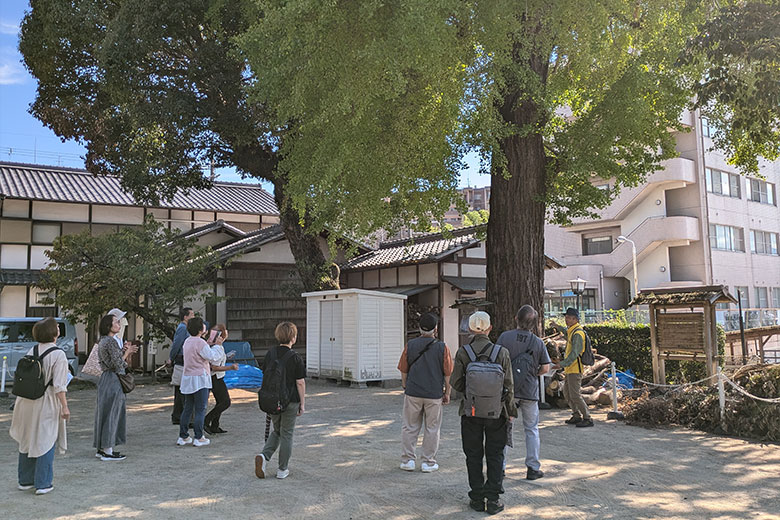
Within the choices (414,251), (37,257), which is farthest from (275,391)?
(37,257)

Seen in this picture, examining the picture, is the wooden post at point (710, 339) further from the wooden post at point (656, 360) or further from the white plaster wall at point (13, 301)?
the white plaster wall at point (13, 301)

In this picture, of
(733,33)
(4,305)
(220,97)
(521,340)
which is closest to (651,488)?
(521,340)

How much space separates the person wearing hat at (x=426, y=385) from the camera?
19.5 ft

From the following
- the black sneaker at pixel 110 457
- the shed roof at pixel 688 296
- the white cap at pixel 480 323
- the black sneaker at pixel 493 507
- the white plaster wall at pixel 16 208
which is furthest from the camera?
the white plaster wall at pixel 16 208

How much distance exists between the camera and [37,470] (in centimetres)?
527

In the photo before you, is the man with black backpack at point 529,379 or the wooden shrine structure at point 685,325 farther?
the wooden shrine structure at point 685,325

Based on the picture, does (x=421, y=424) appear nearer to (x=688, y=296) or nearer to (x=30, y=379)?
(x=30, y=379)

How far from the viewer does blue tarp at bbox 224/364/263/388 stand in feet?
45.2

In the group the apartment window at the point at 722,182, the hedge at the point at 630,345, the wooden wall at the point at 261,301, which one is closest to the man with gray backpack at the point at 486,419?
the hedge at the point at 630,345

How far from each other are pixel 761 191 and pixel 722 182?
433 cm

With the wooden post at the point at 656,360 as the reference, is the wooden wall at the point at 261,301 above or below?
above

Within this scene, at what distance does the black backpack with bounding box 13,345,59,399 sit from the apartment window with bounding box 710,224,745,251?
95.3 ft

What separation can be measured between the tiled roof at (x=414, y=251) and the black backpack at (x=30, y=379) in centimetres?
1114

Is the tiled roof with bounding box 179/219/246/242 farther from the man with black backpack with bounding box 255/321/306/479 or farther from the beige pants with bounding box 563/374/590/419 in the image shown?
the man with black backpack with bounding box 255/321/306/479
